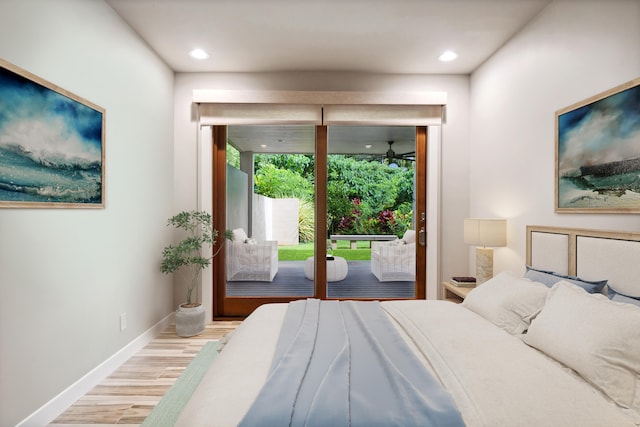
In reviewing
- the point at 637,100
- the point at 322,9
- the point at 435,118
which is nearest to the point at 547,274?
the point at 637,100

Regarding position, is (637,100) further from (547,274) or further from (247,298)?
(247,298)

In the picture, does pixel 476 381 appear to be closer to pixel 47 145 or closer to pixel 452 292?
pixel 452 292

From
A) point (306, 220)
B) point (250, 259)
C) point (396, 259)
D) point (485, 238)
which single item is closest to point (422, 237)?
point (396, 259)

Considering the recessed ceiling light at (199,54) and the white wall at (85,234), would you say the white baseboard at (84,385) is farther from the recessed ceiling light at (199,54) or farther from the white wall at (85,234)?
the recessed ceiling light at (199,54)

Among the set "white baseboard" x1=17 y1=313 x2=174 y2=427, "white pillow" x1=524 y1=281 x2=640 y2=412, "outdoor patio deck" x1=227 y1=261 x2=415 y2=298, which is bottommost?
"white baseboard" x1=17 y1=313 x2=174 y2=427

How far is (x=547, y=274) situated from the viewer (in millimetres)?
2215

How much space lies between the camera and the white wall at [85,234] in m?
1.81

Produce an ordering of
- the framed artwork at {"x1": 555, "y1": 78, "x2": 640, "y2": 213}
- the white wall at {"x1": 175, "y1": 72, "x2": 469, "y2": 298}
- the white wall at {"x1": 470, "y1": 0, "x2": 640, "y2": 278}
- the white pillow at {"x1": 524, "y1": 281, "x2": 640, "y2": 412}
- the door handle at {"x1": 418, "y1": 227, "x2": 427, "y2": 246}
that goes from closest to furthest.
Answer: the white pillow at {"x1": 524, "y1": 281, "x2": 640, "y2": 412}
the framed artwork at {"x1": 555, "y1": 78, "x2": 640, "y2": 213}
the white wall at {"x1": 470, "y1": 0, "x2": 640, "y2": 278}
the white wall at {"x1": 175, "y1": 72, "x2": 469, "y2": 298}
the door handle at {"x1": 418, "y1": 227, "x2": 427, "y2": 246}

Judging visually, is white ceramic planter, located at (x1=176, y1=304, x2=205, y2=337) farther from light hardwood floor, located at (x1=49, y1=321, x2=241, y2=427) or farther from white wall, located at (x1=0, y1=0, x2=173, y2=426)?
white wall, located at (x1=0, y1=0, x2=173, y2=426)

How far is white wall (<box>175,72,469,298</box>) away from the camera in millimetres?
3719

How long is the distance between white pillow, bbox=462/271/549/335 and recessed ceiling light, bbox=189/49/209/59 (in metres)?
3.16

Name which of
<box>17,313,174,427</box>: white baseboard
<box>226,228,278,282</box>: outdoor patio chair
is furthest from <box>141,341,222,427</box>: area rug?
<box>226,228,278,282</box>: outdoor patio chair

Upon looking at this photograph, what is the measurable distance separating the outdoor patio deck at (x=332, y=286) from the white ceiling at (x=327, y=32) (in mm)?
1593

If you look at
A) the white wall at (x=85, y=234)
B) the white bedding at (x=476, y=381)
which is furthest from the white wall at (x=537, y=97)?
the white wall at (x=85, y=234)
